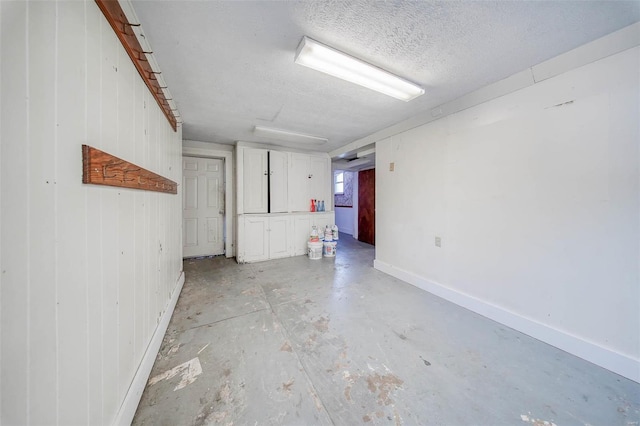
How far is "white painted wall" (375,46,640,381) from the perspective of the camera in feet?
4.66

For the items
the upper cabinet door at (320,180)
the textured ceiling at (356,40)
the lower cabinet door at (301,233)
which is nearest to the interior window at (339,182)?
the upper cabinet door at (320,180)

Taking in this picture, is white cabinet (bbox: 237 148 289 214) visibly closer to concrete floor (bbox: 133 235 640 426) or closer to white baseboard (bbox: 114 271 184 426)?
concrete floor (bbox: 133 235 640 426)

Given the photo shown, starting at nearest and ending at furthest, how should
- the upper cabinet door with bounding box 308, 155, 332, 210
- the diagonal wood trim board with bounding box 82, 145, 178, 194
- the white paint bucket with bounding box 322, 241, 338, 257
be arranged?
1. the diagonal wood trim board with bounding box 82, 145, 178, 194
2. the white paint bucket with bounding box 322, 241, 338, 257
3. the upper cabinet door with bounding box 308, 155, 332, 210

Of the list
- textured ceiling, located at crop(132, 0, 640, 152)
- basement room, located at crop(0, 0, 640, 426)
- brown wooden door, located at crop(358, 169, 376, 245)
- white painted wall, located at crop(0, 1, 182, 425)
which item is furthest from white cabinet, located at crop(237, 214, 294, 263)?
white painted wall, located at crop(0, 1, 182, 425)

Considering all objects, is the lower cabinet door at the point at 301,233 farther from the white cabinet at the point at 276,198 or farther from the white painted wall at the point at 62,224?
the white painted wall at the point at 62,224

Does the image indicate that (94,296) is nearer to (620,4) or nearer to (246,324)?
(246,324)

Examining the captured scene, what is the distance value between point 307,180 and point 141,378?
148 inches

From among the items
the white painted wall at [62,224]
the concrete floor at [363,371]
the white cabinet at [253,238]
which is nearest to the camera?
the white painted wall at [62,224]

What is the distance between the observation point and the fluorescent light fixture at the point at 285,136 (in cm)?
319

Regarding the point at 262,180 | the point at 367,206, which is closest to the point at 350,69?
the point at 262,180

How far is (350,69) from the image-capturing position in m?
1.68

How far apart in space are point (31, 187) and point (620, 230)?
10.2 ft

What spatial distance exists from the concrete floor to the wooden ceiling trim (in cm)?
205

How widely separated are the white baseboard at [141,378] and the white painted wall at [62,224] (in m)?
0.03
